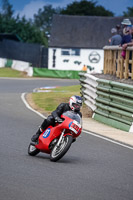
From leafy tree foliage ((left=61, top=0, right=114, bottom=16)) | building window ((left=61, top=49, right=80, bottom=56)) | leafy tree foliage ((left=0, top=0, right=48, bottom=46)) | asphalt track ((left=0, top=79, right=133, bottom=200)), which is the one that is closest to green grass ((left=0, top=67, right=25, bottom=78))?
building window ((left=61, top=49, right=80, bottom=56))

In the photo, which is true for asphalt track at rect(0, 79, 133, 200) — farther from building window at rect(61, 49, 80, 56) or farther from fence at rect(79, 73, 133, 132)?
building window at rect(61, 49, 80, 56)

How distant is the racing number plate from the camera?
9555mm

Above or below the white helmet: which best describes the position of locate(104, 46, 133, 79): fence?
above

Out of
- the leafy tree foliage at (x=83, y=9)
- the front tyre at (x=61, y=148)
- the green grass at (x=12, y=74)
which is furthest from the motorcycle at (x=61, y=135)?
the leafy tree foliage at (x=83, y=9)

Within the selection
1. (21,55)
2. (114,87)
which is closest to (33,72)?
(21,55)

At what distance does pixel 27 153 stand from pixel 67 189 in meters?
3.34

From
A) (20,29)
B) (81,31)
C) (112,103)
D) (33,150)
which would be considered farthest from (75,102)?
(20,29)

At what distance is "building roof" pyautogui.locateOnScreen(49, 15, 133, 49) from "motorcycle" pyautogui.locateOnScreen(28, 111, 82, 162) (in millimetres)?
61192

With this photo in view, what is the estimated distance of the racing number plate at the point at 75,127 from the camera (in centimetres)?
955

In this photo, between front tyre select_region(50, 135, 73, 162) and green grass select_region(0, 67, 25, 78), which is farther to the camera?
green grass select_region(0, 67, 25, 78)

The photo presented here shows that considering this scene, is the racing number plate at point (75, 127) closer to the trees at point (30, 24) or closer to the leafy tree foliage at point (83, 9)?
the trees at point (30, 24)

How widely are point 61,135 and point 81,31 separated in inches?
2511

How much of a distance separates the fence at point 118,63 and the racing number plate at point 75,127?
759cm

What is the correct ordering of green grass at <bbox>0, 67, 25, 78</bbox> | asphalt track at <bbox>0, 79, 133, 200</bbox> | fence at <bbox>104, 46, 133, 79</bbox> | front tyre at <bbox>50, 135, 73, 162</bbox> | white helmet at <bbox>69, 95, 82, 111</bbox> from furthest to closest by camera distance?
1. green grass at <bbox>0, 67, 25, 78</bbox>
2. fence at <bbox>104, 46, 133, 79</bbox>
3. white helmet at <bbox>69, 95, 82, 111</bbox>
4. front tyre at <bbox>50, 135, 73, 162</bbox>
5. asphalt track at <bbox>0, 79, 133, 200</bbox>
